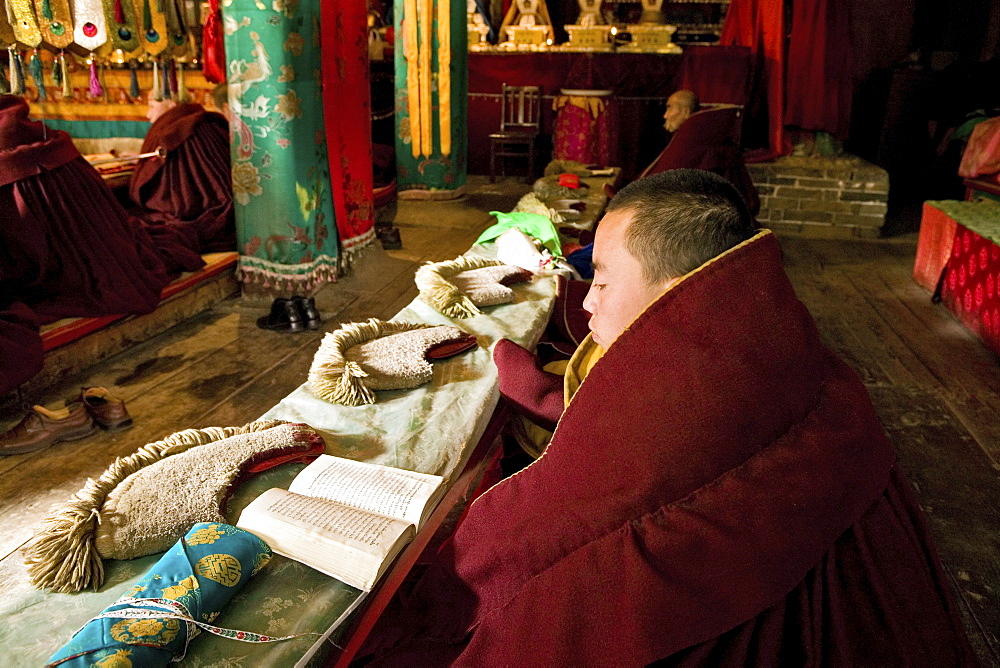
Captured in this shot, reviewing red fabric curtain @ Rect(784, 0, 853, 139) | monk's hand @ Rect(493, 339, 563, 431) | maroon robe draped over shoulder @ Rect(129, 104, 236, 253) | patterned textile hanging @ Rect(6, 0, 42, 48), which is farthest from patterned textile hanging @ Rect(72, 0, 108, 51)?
red fabric curtain @ Rect(784, 0, 853, 139)

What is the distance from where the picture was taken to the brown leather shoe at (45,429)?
6.83 ft

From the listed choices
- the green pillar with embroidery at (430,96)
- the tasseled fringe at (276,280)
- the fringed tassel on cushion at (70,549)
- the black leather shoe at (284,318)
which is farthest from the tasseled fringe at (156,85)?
the fringed tassel on cushion at (70,549)

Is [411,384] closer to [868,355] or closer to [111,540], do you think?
[111,540]

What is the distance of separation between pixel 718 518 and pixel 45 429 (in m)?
2.08

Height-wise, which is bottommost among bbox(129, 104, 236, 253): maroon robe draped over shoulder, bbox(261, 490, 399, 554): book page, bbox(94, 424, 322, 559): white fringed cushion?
bbox(261, 490, 399, 554): book page

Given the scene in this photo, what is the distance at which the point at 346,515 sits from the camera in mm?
1094

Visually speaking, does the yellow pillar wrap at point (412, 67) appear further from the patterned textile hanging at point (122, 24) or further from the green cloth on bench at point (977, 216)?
the green cloth on bench at point (977, 216)

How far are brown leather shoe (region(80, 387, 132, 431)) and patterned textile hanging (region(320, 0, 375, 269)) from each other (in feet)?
5.66

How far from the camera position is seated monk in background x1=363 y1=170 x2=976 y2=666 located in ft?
2.58

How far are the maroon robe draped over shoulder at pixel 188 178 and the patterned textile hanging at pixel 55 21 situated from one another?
97 centimetres

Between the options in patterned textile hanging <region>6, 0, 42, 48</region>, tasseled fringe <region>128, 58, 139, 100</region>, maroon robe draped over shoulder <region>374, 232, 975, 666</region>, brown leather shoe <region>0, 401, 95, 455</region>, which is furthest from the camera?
tasseled fringe <region>128, 58, 139, 100</region>

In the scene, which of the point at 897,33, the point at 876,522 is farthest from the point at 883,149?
the point at 876,522

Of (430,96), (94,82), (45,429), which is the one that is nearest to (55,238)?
(45,429)

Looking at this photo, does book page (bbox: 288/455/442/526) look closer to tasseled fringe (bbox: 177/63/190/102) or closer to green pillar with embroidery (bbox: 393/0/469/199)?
green pillar with embroidery (bbox: 393/0/469/199)
